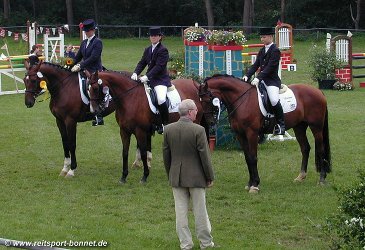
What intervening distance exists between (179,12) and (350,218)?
165 feet

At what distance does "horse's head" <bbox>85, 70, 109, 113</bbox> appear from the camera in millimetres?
12555

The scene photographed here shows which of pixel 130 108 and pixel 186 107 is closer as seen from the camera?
pixel 186 107

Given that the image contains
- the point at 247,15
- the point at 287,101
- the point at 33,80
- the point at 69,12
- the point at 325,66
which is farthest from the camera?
the point at 69,12

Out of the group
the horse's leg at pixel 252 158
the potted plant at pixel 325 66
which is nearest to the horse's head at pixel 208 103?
the horse's leg at pixel 252 158

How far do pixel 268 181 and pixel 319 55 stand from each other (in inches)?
553

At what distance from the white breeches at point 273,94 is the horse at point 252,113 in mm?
212

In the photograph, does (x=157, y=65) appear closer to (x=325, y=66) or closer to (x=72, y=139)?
(x=72, y=139)

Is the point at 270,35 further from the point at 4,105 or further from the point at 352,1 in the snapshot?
the point at 352,1

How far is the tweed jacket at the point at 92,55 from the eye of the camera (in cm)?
1362

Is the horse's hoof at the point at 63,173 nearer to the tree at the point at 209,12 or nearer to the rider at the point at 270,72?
the rider at the point at 270,72

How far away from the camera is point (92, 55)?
44.7ft

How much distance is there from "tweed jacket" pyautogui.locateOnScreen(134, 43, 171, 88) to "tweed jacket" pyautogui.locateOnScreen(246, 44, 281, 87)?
1.42m

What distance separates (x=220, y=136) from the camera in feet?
52.5

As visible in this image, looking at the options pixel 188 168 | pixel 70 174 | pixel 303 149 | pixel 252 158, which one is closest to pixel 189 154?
pixel 188 168
